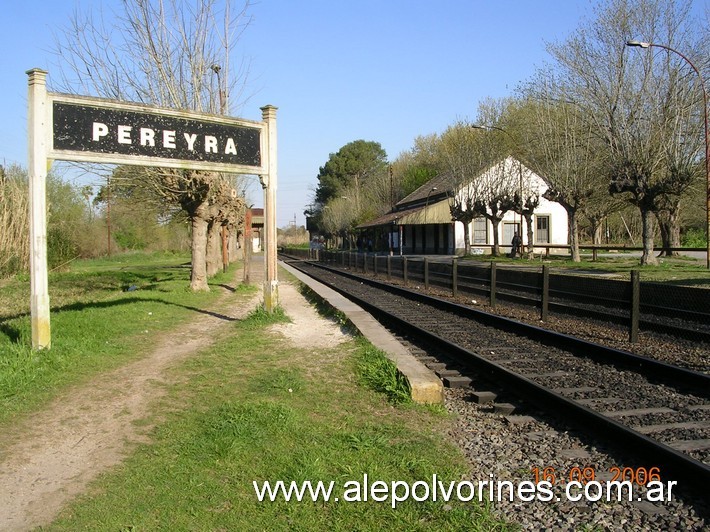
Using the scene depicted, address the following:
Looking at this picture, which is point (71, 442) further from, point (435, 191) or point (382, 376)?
point (435, 191)

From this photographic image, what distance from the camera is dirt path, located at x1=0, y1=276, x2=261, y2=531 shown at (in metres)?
3.97

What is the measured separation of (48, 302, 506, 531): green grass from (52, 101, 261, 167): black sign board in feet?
13.3

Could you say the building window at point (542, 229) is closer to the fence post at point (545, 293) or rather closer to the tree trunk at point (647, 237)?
the tree trunk at point (647, 237)

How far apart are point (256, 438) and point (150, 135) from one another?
653 cm

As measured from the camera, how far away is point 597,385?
6.75m

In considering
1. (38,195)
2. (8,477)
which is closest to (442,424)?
(8,477)

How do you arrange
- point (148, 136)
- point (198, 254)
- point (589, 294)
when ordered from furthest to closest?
point (198, 254)
point (589, 294)
point (148, 136)

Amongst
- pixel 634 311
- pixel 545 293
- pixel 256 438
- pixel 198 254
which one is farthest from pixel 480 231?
pixel 256 438

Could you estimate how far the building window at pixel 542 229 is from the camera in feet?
177

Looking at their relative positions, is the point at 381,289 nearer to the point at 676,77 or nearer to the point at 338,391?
the point at 676,77

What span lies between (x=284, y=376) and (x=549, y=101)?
2792 centimetres

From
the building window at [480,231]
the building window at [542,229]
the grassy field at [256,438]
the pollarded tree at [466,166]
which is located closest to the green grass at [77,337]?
the grassy field at [256,438]

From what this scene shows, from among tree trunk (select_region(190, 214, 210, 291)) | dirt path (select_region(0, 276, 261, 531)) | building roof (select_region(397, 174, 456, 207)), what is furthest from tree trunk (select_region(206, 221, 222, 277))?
building roof (select_region(397, 174, 456, 207))

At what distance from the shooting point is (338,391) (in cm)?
680
